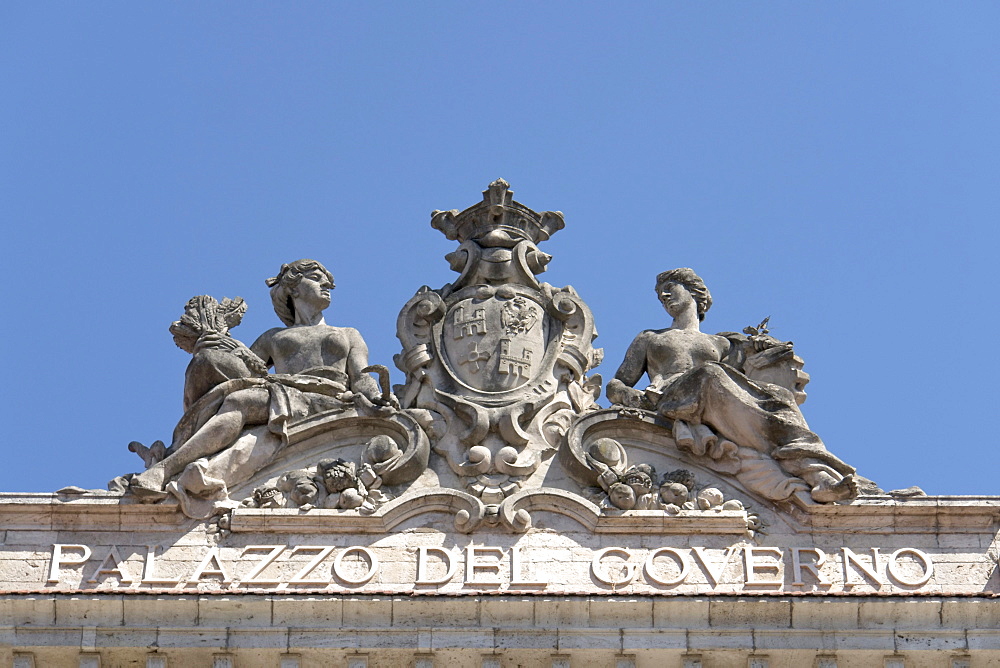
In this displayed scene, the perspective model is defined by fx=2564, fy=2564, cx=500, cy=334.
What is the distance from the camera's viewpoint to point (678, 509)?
930 inches

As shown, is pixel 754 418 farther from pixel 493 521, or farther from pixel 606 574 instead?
pixel 493 521

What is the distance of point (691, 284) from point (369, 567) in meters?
5.30

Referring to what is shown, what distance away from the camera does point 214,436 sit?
2411 cm

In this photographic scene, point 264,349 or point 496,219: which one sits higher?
point 496,219

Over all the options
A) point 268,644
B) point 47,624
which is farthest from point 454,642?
point 47,624

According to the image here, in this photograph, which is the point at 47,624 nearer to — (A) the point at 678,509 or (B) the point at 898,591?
(A) the point at 678,509

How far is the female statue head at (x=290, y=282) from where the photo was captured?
1032 inches

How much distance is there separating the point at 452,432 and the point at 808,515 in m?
3.46

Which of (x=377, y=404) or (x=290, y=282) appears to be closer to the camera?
(x=377, y=404)

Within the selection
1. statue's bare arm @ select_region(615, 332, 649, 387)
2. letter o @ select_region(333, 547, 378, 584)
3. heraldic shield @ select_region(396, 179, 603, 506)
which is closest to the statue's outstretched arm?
heraldic shield @ select_region(396, 179, 603, 506)

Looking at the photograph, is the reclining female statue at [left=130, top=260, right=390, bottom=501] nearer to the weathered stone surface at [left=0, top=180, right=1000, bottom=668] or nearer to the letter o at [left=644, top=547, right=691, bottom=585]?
the weathered stone surface at [left=0, top=180, right=1000, bottom=668]

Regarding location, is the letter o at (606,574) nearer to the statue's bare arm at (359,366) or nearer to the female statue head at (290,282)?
the statue's bare arm at (359,366)

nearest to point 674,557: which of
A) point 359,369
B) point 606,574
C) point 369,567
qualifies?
point 606,574

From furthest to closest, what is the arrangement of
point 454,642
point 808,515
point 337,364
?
point 337,364 < point 808,515 < point 454,642
